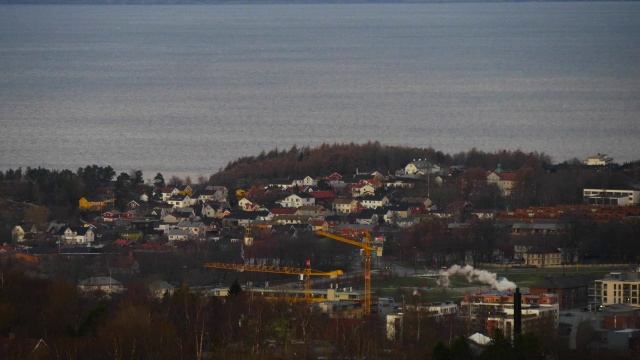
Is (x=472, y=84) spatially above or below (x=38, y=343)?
above

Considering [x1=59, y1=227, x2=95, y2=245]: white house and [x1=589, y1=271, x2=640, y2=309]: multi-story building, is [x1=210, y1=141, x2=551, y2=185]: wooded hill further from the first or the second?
[x1=589, y1=271, x2=640, y2=309]: multi-story building

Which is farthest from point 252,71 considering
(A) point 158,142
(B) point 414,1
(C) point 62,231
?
(B) point 414,1

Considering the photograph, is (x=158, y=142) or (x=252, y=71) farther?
(x=252, y=71)

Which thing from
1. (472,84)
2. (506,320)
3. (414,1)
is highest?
(414,1)

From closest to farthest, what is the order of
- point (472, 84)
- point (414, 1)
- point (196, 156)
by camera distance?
point (196, 156) → point (472, 84) → point (414, 1)

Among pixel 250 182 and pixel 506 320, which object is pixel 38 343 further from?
pixel 250 182

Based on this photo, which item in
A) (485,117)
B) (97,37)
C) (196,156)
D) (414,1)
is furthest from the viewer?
(414,1)
